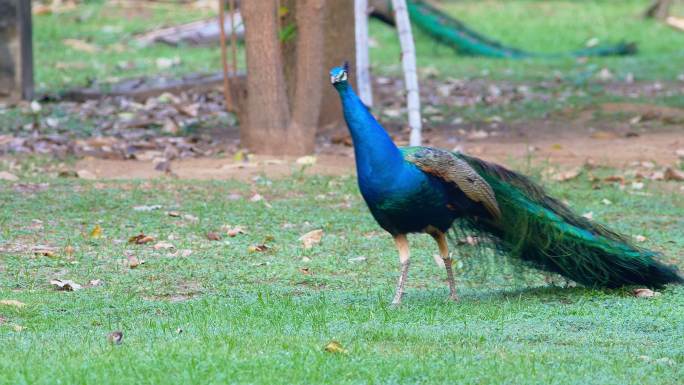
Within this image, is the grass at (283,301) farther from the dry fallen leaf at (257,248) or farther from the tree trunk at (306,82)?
the tree trunk at (306,82)

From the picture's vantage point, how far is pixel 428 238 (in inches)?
335

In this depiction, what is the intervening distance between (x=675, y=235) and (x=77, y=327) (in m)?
4.71

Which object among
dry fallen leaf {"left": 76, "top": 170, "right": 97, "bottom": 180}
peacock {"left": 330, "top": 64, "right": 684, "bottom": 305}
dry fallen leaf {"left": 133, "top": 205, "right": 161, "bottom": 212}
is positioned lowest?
dry fallen leaf {"left": 133, "top": 205, "right": 161, "bottom": 212}

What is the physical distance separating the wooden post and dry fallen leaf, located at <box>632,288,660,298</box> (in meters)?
10.0

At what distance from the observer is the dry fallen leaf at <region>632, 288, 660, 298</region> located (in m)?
6.39

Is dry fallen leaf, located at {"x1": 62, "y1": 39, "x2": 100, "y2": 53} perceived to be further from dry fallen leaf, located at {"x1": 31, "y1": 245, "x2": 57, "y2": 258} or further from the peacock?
the peacock

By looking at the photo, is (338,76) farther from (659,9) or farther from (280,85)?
(659,9)

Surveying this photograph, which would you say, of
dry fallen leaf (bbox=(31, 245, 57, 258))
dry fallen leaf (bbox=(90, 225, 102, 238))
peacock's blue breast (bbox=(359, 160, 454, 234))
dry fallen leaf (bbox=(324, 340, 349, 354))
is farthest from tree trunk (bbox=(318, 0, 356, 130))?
dry fallen leaf (bbox=(324, 340, 349, 354))

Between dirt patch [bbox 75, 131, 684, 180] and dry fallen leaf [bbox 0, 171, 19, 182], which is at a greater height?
dry fallen leaf [bbox 0, 171, 19, 182]

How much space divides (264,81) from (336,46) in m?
2.39

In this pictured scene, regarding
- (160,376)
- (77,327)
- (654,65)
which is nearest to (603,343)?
(160,376)

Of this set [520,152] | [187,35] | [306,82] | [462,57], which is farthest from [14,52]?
Result: [462,57]

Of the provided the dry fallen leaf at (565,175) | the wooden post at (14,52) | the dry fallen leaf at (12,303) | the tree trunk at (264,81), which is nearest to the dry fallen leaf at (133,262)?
the dry fallen leaf at (12,303)

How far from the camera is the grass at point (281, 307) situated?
4.72 metres
